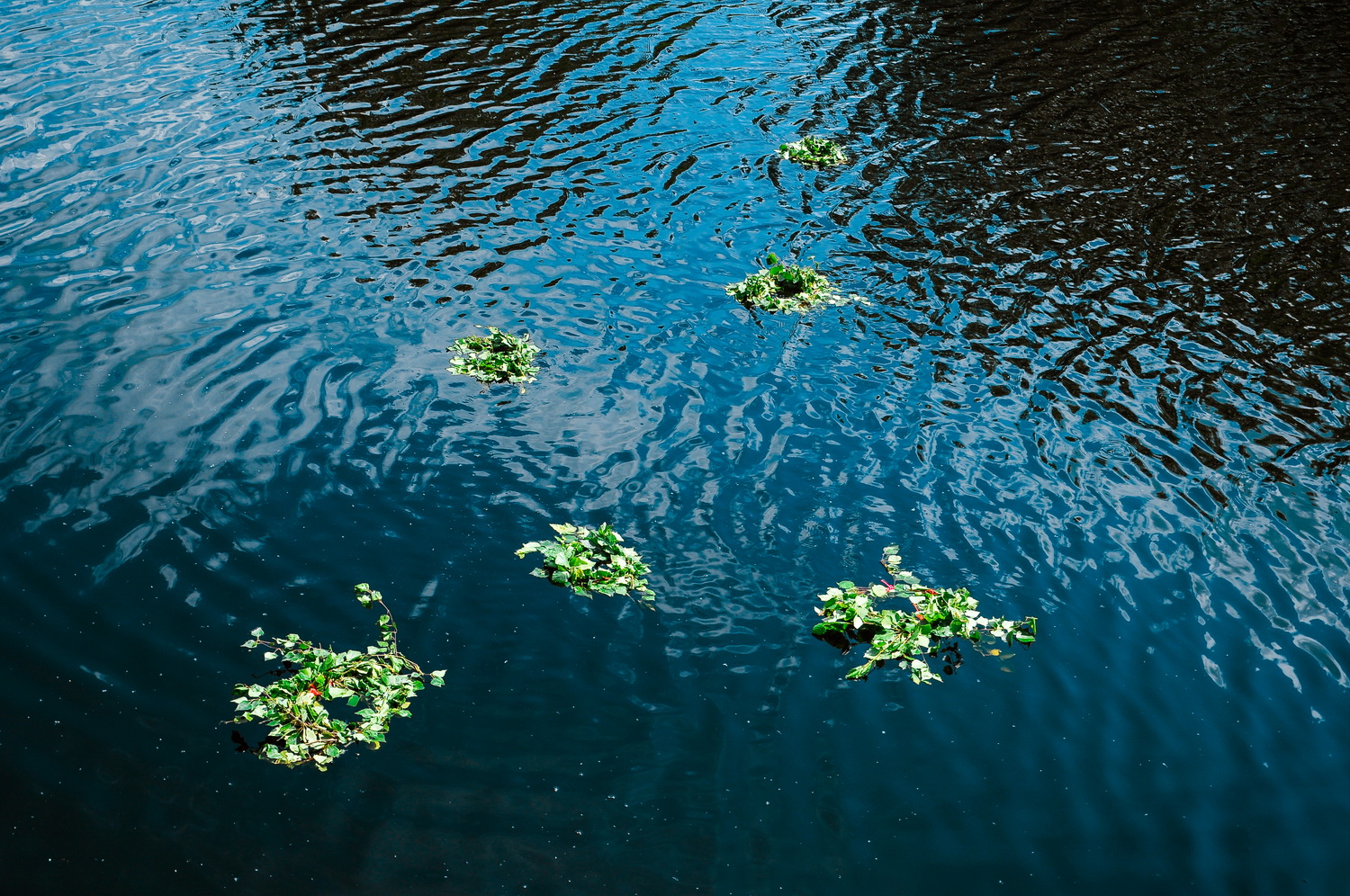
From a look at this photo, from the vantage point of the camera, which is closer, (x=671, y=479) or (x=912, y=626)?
(x=912, y=626)

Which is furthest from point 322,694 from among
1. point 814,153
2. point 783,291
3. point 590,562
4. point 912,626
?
point 814,153

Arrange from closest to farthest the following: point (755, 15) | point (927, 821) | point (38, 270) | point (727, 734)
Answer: point (927, 821)
point (727, 734)
point (38, 270)
point (755, 15)

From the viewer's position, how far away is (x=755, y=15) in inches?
1193

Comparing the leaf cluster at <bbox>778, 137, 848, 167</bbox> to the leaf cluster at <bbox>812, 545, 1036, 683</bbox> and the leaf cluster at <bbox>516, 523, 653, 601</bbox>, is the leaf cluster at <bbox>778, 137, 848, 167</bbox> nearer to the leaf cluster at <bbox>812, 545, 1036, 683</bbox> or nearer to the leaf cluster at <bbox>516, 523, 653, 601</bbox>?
the leaf cluster at <bbox>516, 523, 653, 601</bbox>

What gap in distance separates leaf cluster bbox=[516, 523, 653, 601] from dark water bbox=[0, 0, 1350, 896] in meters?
0.26

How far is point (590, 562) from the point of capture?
33.3ft

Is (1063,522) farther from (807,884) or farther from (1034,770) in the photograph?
(807,884)

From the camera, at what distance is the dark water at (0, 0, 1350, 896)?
26.3 ft

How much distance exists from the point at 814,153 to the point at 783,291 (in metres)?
6.50

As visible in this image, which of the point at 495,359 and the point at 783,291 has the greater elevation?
the point at 495,359

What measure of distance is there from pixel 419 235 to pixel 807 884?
42.8ft

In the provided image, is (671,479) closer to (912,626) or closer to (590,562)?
(590,562)

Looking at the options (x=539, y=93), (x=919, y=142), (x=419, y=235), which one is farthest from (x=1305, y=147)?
(x=419, y=235)

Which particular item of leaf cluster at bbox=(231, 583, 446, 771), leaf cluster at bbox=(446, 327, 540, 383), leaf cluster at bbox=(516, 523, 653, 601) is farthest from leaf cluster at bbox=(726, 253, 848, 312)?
leaf cluster at bbox=(231, 583, 446, 771)
